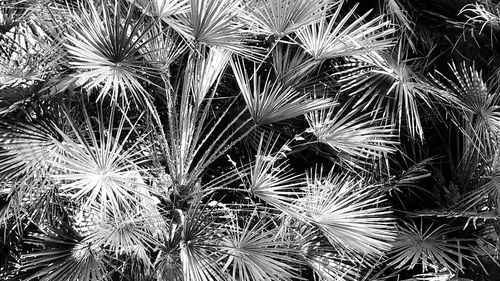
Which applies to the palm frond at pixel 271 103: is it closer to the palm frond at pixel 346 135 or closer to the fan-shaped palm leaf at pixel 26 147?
the palm frond at pixel 346 135

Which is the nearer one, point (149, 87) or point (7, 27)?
point (7, 27)

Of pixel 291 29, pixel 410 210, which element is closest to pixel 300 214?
pixel 291 29

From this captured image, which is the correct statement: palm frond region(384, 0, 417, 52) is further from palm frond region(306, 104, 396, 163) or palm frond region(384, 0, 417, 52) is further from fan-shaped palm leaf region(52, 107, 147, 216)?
fan-shaped palm leaf region(52, 107, 147, 216)

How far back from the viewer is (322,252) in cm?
233

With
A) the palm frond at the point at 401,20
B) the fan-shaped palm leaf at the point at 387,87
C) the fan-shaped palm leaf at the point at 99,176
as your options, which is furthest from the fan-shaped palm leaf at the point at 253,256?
→ the palm frond at the point at 401,20

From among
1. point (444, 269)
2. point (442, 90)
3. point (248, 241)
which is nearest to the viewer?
point (248, 241)

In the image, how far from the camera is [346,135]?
2.40 meters

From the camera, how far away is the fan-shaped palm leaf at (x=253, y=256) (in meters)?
1.96

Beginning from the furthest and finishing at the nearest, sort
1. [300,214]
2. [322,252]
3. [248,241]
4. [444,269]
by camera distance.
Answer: [444,269] → [322,252] → [300,214] → [248,241]

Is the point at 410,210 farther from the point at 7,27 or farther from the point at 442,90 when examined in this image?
the point at 7,27

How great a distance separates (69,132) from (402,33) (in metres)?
1.53

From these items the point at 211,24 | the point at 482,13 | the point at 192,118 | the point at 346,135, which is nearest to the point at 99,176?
the point at 192,118

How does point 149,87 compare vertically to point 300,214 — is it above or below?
above

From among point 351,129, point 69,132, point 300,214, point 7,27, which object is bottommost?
point 300,214
